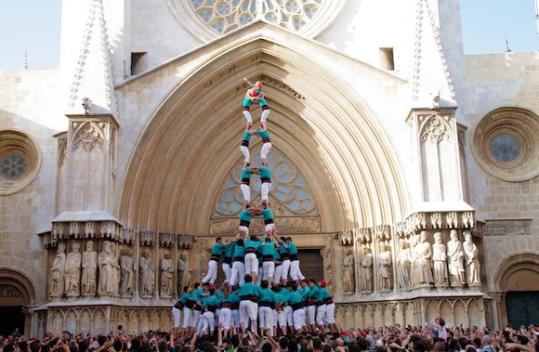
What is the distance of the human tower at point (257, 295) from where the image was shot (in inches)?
524

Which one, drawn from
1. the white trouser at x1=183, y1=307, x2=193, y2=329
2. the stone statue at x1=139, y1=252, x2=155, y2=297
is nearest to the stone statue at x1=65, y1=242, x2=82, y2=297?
the stone statue at x1=139, y1=252, x2=155, y2=297

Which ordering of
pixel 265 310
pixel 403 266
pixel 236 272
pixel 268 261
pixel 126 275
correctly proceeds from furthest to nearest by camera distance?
pixel 403 266, pixel 126 275, pixel 236 272, pixel 268 261, pixel 265 310

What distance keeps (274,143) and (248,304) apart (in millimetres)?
8317

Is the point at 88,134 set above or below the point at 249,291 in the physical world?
above

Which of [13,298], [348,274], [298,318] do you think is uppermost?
[348,274]

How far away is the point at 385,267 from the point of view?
18.4 metres

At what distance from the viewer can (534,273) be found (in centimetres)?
1941

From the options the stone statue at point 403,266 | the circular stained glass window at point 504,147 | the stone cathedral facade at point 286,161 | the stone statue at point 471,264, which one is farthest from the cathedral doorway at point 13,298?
the circular stained glass window at point 504,147

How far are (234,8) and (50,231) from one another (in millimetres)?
8821

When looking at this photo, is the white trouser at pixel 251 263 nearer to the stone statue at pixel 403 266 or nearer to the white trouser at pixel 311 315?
the white trouser at pixel 311 315

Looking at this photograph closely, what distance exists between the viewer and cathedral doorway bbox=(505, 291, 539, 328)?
19.2 metres

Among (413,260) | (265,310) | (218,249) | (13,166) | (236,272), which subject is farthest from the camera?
(13,166)

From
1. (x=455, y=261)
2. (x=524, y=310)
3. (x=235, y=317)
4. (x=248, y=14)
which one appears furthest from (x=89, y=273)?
(x=524, y=310)

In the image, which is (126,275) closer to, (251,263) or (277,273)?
(277,273)
